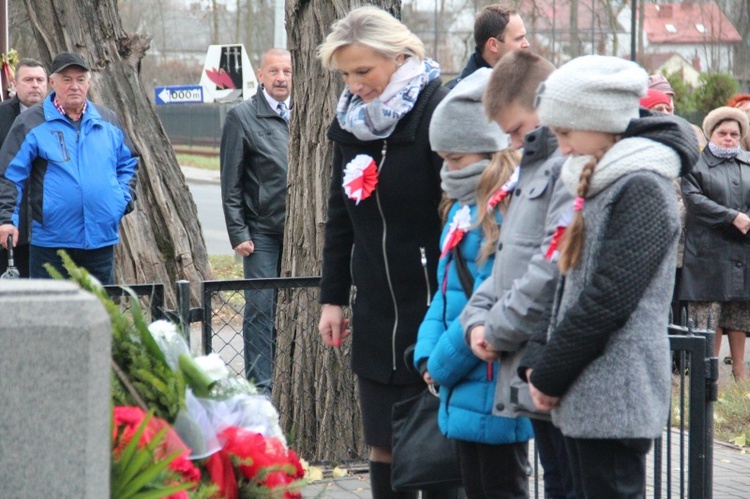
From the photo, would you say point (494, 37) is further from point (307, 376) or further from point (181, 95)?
point (181, 95)

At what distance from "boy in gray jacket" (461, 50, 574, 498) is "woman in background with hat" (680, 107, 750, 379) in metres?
4.94

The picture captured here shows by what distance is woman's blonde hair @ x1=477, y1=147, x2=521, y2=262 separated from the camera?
11.0 feet

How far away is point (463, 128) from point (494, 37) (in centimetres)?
234

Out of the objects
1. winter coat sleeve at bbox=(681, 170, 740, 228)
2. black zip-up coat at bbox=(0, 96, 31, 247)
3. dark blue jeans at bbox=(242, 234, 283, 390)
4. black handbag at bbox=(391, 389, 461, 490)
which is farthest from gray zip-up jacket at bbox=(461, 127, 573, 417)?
winter coat sleeve at bbox=(681, 170, 740, 228)

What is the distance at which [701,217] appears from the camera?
802 cm

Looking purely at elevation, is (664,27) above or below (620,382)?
above

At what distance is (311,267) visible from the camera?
5.62 m

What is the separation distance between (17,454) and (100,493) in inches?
6.6

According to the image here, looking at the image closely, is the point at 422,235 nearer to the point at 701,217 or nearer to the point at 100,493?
the point at 100,493

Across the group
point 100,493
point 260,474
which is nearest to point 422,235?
point 260,474

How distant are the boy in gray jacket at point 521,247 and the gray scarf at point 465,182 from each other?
118mm

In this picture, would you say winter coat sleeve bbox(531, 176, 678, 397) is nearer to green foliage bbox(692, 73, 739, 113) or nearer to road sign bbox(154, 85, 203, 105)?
road sign bbox(154, 85, 203, 105)

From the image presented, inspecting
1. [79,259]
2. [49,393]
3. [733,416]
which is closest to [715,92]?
[733,416]

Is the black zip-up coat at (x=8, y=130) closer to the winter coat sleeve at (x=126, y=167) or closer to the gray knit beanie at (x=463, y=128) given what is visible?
the winter coat sleeve at (x=126, y=167)
